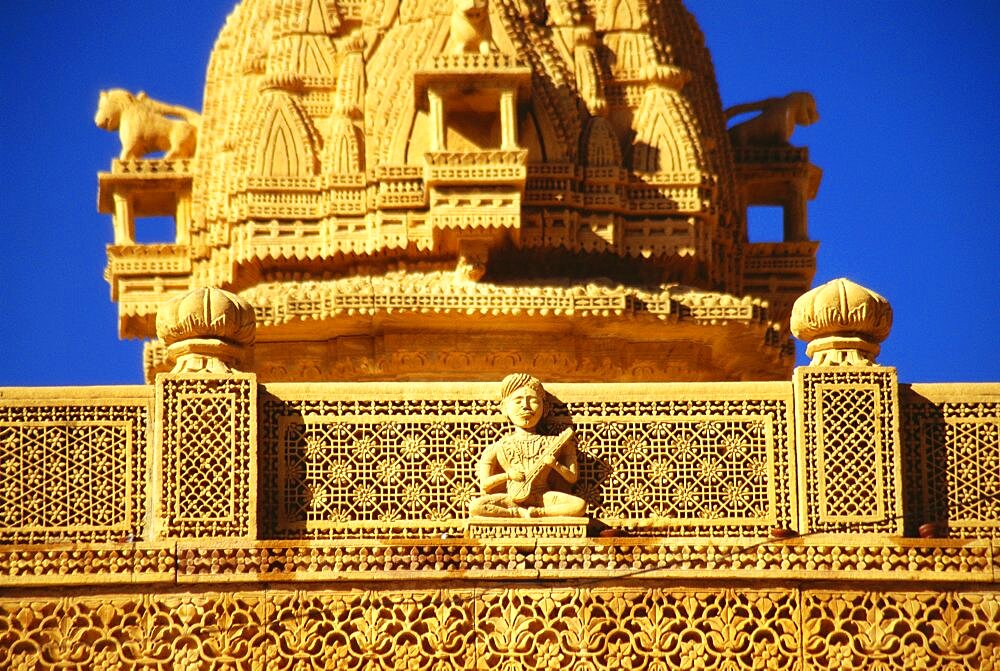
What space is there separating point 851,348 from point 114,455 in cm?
497

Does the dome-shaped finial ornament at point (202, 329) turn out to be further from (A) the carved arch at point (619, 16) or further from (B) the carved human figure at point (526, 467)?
(A) the carved arch at point (619, 16)

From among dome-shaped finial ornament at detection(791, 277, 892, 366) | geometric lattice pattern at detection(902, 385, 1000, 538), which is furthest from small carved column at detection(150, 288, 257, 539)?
geometric lattice pattern at detection(902, 385, 1000, 538)

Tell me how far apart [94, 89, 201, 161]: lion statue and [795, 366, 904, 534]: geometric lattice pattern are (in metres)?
11.1

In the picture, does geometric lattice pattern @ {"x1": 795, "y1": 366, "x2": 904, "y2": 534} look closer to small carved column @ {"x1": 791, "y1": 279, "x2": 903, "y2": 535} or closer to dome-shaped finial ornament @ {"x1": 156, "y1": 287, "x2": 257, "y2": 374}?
small carved column @ {"x1": 791, "y1": 279, "x2": 903, "y2": 535}

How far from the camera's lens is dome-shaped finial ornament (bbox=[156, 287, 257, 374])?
19.1 m

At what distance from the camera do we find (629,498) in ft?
62.0

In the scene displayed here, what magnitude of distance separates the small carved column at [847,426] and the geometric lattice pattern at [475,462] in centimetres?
17

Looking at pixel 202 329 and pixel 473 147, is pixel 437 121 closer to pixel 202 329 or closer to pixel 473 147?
pixel 473 147

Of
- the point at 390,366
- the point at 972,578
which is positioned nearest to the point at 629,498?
the point at 972,578

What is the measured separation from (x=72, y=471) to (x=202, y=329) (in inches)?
50.3

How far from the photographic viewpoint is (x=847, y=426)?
19.0 m

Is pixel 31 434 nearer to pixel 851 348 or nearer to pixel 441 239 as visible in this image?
pixel 851 348

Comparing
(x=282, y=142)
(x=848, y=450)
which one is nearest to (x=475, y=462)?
(x=848, y=450)

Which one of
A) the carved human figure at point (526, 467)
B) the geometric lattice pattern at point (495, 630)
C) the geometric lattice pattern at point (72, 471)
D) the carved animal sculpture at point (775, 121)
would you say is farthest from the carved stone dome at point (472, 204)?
the geometric lattice pattern at point (495, 630)
